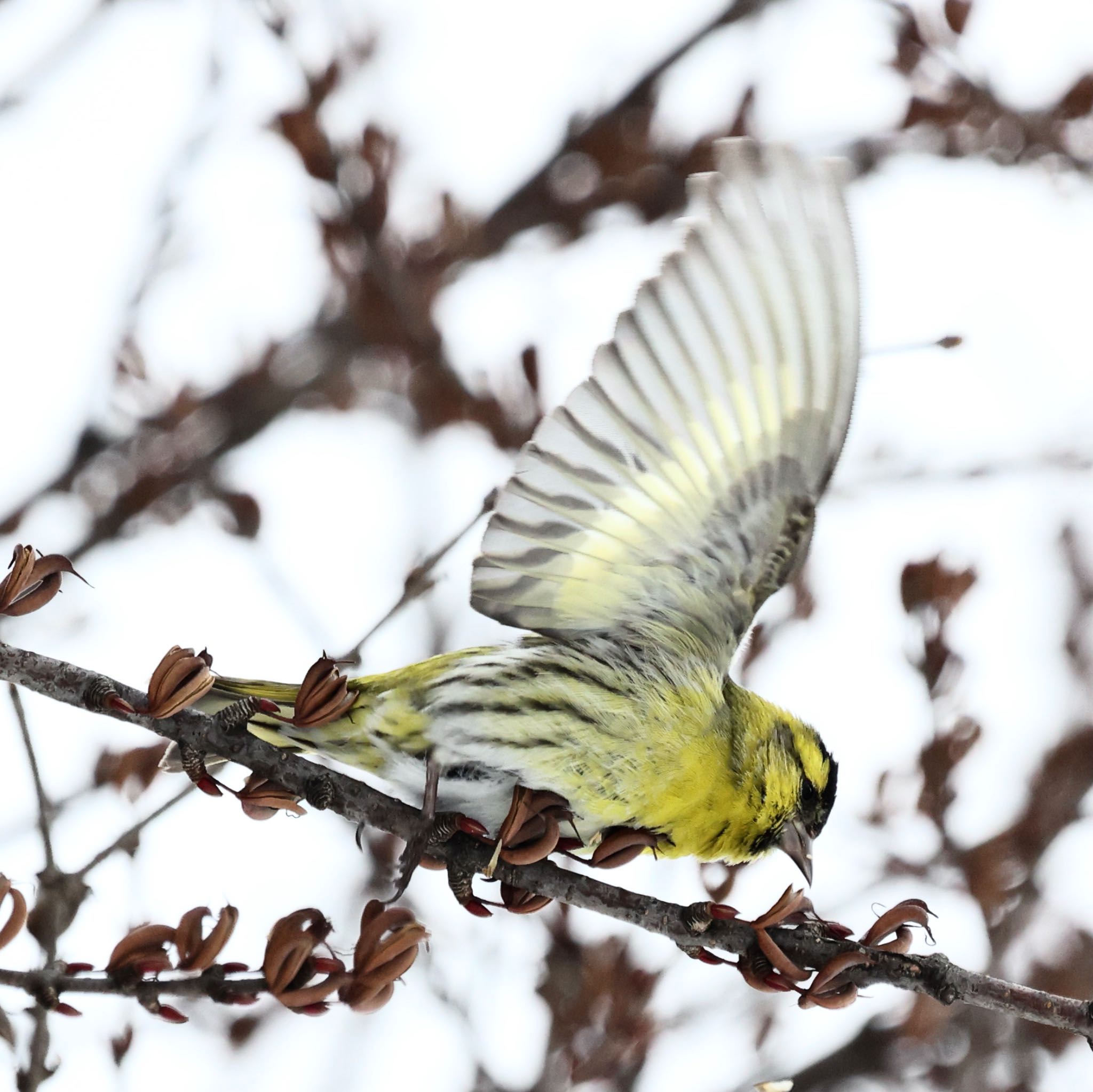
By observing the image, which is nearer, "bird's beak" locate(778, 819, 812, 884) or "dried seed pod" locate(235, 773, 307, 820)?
"dried seed pod" locate(235, 773, 307, 820)

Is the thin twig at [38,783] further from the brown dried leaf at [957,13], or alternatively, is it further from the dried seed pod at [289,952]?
the brown dried leaf at [957,13]

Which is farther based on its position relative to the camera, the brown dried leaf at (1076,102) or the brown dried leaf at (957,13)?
the brown dried leaf at (1076,102)

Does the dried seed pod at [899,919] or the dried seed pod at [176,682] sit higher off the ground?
the dried seed pod at [176,682]

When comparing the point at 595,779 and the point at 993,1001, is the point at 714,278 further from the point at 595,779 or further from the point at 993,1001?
the point at 993,1001

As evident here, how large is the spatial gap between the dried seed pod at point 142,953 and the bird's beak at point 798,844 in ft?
4.98

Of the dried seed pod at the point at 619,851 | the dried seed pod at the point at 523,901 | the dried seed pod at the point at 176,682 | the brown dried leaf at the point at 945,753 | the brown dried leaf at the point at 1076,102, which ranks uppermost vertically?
the brown dried leaf at the point at 1076,102

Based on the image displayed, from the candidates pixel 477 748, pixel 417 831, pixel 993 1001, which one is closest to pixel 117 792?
pixel 477 748

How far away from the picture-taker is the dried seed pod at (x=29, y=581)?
4.74 feet

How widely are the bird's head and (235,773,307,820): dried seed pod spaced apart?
1.11 metres

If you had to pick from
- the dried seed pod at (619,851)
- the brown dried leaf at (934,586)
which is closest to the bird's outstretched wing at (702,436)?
the brown dried leaf at (934,586)

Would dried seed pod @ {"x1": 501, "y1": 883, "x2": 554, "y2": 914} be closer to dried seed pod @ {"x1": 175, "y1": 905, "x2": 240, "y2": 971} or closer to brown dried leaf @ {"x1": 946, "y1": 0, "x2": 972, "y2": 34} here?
dried seed pod @ {"x1": 175, "y1": 905, "x2": 240, "y2": 971}

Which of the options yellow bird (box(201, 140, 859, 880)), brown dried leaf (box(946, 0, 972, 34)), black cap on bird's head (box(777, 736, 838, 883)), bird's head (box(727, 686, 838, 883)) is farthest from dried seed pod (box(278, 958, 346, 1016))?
brown dried leaf (box(946, 0, 972, 34))

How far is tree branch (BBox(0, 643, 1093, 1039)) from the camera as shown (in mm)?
1536

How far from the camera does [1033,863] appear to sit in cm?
338
